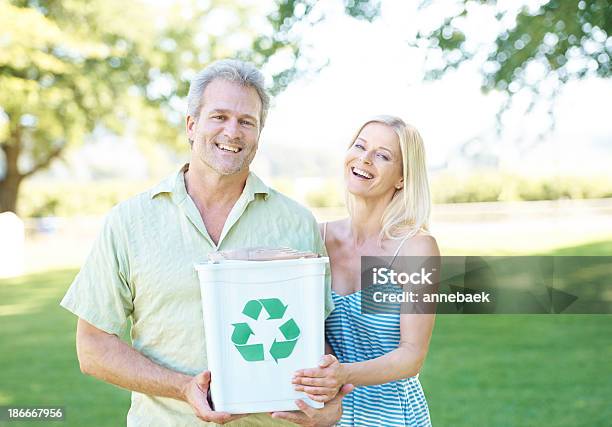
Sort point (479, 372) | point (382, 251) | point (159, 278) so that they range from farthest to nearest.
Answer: point (479, 372)
point (382, 251)
point (159, 278)

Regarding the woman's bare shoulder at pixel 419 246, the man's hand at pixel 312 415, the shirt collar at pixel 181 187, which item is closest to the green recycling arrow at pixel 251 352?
the man's hand at pixel 312 415

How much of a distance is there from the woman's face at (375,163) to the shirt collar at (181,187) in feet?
1.94

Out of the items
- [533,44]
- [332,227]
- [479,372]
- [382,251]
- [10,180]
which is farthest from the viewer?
[10,180]

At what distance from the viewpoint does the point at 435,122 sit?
8203mm

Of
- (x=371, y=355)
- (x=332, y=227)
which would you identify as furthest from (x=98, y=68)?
(x=371, y=355)

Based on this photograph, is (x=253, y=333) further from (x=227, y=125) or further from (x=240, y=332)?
(x=227, y=125)

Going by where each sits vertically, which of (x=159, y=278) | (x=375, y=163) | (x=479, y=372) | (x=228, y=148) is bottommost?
(x=479, y=372)

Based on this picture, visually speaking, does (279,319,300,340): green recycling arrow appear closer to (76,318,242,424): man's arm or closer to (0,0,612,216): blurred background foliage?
(76,318,242,424): man's arm

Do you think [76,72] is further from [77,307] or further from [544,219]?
[77,307]

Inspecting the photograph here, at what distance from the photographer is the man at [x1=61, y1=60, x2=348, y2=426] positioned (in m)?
1.81

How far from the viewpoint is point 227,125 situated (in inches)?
73.2

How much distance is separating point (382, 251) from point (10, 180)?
13.9 meters

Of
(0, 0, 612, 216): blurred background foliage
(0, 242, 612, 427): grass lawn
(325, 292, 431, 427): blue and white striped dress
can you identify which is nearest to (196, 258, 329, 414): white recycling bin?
(325, 292, 431, 427): blue and white striped dress

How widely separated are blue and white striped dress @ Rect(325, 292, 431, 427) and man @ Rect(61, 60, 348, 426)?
451mm
